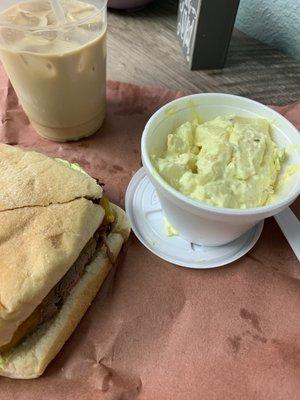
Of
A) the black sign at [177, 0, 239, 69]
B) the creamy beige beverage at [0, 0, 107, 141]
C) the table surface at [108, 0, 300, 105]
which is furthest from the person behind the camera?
the table surface at [108, 0, 300, 105]

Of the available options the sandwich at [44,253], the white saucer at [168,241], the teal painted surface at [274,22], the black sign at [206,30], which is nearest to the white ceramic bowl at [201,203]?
the white saucer at [168,241]

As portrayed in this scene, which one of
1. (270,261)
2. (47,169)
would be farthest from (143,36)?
(270,261)

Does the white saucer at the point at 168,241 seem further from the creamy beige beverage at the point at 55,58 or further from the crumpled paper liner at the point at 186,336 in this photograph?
the creamy beige beverage at the point at 55,58

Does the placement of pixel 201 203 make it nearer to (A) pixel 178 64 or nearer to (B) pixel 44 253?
(B) pixel 44 253

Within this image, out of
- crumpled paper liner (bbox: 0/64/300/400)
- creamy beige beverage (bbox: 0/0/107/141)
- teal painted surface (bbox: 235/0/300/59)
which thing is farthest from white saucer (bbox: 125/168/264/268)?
teal painted surface (bbox: 235/0/300/59)

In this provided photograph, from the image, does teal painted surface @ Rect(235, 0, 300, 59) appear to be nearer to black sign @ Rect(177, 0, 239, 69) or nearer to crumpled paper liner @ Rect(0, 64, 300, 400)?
black sign @ Rect(177, 0, 239, 69)

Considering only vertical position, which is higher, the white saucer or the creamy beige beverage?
the creamy beige beverage

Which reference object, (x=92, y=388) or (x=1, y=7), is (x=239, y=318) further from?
(x=1, y=7)
